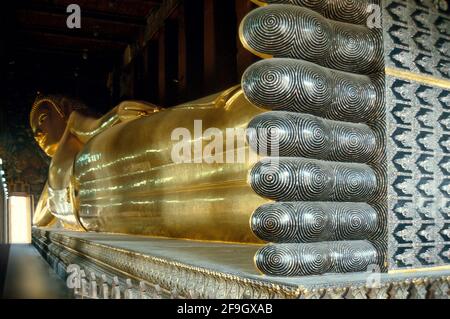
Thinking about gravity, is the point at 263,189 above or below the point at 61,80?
below

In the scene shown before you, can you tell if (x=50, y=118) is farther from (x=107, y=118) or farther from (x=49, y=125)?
(x=107, y=118)

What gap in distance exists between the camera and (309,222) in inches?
37.9

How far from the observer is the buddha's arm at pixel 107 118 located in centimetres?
306

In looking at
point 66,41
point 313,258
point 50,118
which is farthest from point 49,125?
point 313,258

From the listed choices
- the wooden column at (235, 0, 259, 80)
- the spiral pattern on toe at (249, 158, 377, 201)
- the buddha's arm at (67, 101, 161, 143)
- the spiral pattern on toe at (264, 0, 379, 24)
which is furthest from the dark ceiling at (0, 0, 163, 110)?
the spiral pattern on toe at (249, 158, 377, 201)

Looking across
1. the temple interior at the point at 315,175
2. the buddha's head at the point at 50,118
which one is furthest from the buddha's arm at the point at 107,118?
the temple interior at the point at 315,175

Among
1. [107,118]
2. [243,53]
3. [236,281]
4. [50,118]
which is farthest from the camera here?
[50,118]

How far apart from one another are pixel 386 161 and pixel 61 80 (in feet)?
20.3

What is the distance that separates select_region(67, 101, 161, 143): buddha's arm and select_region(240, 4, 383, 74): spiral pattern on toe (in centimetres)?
200

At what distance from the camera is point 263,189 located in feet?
3.08

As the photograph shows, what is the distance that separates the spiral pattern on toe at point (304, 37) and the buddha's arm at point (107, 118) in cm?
200

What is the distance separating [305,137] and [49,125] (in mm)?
4188
